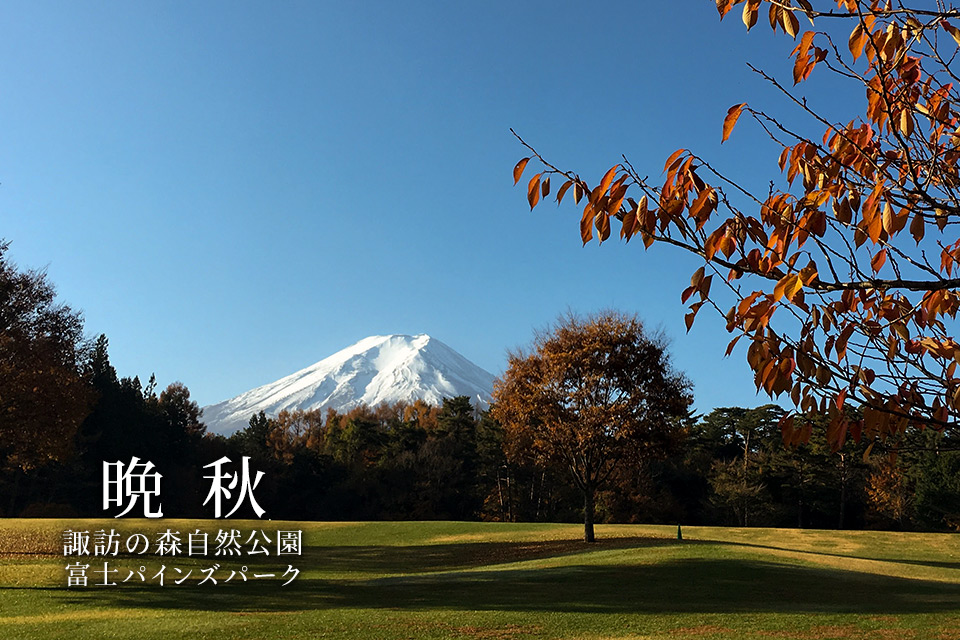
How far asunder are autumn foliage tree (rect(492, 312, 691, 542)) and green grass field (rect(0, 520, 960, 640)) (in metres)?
3.87

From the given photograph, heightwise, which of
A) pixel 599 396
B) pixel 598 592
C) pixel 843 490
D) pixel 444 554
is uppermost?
pixel 599 396

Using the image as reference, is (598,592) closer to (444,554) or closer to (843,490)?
(444,554)

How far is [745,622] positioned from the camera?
13695mm

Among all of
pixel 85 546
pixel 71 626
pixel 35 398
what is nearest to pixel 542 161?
pixel 71 626

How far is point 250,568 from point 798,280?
78.5 feet

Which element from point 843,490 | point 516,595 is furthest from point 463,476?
point 516,595

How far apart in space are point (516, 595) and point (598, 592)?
2.03 metres

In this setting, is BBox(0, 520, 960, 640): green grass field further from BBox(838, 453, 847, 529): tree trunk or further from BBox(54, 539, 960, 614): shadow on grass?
BBox(838, 453, 847, 529): tree trunk

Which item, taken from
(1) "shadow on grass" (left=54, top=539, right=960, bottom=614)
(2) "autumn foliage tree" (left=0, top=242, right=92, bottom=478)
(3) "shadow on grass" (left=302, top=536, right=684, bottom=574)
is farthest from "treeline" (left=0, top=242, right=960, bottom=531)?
(1) "shadow on grass" (left=54, top=539, right=960, bottom=614)

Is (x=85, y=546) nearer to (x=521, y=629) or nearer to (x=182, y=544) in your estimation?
(x=182, y=544)

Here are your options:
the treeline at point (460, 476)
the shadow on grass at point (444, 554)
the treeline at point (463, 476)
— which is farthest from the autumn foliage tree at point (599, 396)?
the treeline at point (463, 476)

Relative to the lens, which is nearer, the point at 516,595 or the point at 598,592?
the point at 516,595

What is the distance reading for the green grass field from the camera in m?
13.1

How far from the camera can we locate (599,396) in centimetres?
2734
